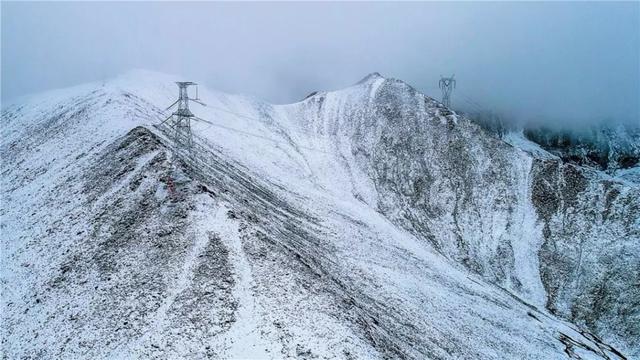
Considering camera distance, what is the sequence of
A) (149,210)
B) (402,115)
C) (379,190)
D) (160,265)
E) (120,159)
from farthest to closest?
(402,115)
(379,190)
(120,159)
(149,210)
(160,265)

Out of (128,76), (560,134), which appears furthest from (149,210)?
(560,134)

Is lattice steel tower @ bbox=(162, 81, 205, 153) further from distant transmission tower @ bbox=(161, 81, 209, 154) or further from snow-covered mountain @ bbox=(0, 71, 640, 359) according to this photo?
snow-covered mountain @ bbox=(0, 71, 640, 359)

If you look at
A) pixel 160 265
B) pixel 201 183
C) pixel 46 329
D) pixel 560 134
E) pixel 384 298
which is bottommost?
pixel 560 134

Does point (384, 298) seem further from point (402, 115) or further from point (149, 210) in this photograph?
point (402, 115)

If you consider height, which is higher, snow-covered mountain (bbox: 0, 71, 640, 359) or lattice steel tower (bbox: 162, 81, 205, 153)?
lattice steel tower (bbox: 162, 81, 205, 153)

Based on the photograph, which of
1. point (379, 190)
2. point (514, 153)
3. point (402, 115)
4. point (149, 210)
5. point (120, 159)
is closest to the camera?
point (149, 210)

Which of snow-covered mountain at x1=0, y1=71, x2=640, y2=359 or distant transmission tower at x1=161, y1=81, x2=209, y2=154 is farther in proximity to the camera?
distant transmission tower at x1=161, y1=81, x2=209, y2=154

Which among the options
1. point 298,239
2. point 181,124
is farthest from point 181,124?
point 298,239

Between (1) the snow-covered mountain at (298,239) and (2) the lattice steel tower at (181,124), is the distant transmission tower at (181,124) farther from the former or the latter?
(1) the snow-covered mountain at (298,239)

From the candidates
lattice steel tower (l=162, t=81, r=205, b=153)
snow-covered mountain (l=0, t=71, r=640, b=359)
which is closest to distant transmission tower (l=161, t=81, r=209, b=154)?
lattice steel tower (l=162, t=81, r=205, b=153)
